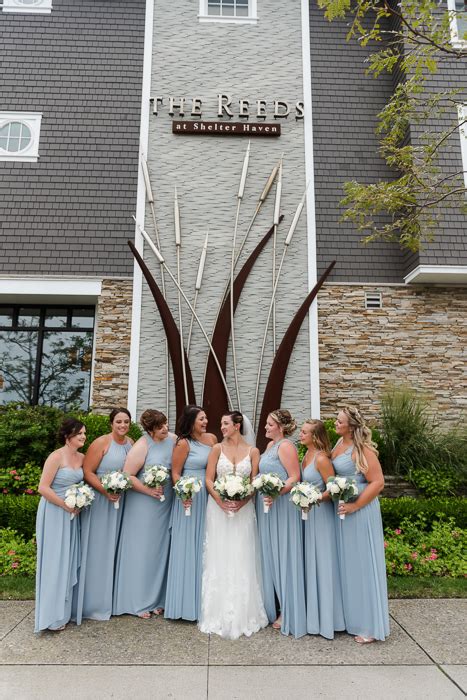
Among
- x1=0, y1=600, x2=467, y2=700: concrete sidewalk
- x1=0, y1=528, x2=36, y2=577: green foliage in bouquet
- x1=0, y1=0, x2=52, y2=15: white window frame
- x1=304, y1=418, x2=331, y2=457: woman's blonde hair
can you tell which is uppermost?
x1=0, y1=0, x2=52, y2=15: white window frame

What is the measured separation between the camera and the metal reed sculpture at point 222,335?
8.50 metres

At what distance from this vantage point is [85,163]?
1020 cm

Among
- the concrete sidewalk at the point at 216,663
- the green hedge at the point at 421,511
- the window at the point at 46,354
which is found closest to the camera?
the concrete sidewalk at the point at 216,663

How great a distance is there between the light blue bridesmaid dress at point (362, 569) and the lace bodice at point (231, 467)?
87cm

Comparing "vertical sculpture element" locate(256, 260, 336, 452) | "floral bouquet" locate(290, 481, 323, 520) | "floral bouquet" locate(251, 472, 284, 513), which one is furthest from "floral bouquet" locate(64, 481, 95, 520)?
"vertical sculpture element" locate(256, 260, 336, 452)

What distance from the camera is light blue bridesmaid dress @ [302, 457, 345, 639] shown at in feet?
13.4

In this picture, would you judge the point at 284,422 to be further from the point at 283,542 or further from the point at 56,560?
the point at 56,560

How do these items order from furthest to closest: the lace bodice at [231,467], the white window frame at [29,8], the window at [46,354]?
the white window frame at [29,8] → the window at [46,354] → the lace bodice at [231,467]

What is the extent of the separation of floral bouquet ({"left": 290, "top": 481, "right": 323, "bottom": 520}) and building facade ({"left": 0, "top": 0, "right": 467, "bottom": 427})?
4.64 m

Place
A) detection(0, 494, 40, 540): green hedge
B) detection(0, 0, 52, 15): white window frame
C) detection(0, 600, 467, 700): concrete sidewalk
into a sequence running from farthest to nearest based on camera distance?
detection(0, 0, 52, 15): white window frame
detection(0, 494, 40, 540): green hedge
detection(0, 600, 467, 700): concrete sidewalk

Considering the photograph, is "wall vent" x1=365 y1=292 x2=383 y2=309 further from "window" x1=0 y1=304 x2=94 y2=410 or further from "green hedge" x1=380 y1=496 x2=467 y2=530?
"window" x1=0 y1=304 x2=94 y2=410

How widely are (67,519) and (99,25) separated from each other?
10.9 m

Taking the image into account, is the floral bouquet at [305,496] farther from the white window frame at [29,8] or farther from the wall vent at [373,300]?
the white window frame at [29,8]

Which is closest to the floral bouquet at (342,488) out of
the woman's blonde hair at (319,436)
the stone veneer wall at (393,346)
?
the woman's blonde hair at (319,436)
